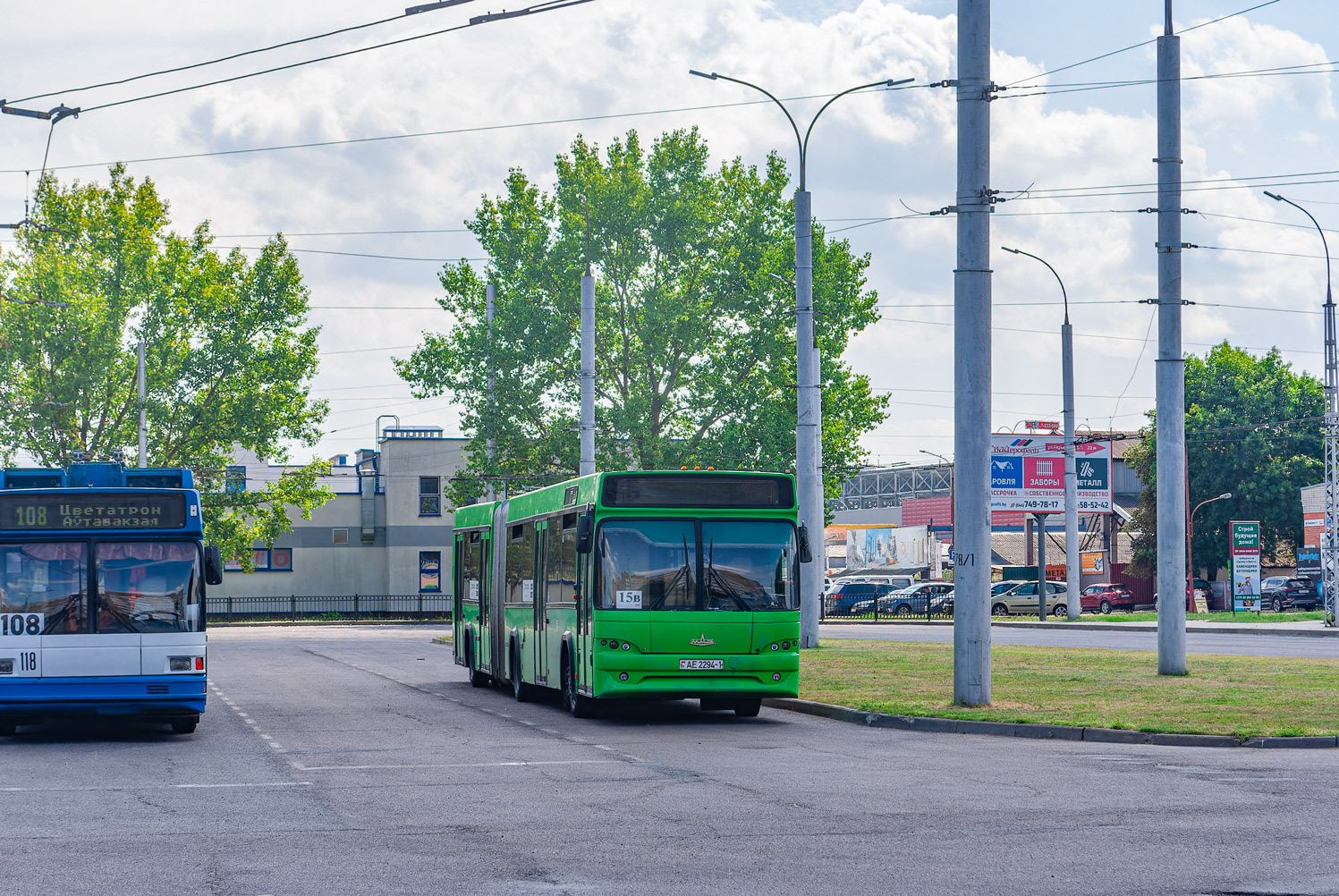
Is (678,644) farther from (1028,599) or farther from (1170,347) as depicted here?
(1028,599)

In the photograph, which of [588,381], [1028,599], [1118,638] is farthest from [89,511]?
[1028,599]

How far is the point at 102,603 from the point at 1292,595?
59435 millimetres

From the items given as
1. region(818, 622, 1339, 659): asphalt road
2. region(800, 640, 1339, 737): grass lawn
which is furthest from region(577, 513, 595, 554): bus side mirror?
region(818, 622, 1339, 659): asphalt road

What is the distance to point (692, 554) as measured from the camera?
1823 centimetres

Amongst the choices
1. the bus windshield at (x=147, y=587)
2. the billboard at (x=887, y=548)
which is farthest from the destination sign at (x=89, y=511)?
the billboard at (x=887, y=548)

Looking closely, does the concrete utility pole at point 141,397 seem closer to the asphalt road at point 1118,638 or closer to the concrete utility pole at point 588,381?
the concrete utility pole at point 588,381

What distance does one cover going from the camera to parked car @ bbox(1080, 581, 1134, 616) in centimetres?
7225

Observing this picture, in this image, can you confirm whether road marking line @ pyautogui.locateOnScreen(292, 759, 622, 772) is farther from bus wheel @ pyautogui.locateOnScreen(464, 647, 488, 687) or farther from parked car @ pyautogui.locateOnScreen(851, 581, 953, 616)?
parked car @ pyautogui.locateOnScreen(851, 581, 953, 616)

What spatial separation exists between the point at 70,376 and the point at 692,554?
3924 cm

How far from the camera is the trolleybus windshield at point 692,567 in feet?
59.3

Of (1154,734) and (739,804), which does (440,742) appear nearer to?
(739,804)

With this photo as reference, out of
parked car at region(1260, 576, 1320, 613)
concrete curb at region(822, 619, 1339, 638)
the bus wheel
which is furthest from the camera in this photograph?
parked car at region(1260, 576, 1320, 613)

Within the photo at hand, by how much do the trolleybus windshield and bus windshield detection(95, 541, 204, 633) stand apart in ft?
14.5

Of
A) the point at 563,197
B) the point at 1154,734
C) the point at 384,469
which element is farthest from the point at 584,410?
the point at 384,469
